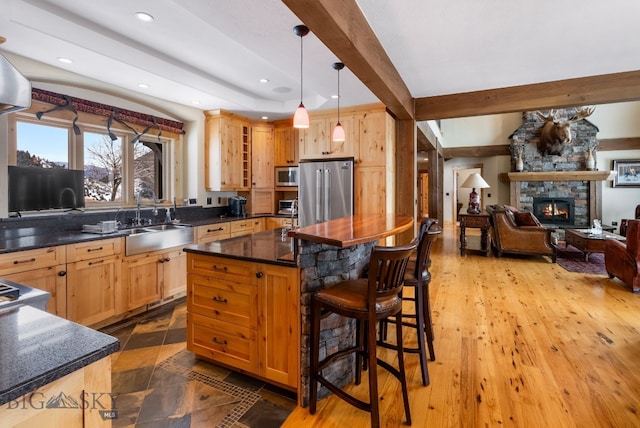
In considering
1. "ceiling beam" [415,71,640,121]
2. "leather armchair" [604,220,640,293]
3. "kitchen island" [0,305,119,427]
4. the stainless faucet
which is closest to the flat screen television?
the stainless faucet

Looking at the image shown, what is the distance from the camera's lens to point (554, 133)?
830 centimetres

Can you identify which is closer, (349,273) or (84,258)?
(349,273)

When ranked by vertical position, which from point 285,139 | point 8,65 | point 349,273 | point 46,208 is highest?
point 285,139

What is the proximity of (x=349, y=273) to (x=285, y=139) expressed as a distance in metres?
3.61

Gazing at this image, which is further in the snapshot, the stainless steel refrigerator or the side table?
the side table

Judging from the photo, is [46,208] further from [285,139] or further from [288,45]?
[285,139]

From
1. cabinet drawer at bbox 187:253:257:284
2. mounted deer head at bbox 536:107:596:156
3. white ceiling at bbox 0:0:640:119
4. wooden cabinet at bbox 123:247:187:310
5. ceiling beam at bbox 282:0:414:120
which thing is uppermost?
mounted deer head at bbox 536:107:596:156

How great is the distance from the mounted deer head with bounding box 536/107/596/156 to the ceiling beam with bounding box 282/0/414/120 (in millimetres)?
6762

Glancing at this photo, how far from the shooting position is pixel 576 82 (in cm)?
371

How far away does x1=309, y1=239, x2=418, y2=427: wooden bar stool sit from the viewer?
166 centimetres

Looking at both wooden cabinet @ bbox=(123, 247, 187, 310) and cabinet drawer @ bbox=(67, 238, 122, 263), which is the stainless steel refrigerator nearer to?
wooden cabinet @ bbox=(123, 247, 187, 310)

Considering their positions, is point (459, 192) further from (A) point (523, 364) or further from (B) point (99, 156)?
(B) point (99, 156)

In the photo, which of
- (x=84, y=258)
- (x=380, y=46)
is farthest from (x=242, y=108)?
(x=84, y=258)

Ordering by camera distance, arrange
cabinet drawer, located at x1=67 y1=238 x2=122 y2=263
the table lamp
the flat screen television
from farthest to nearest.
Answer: the table lamp → the flat screen television → cabinet drawer, located at x1=67 y1=238 x2=122 y2=263
